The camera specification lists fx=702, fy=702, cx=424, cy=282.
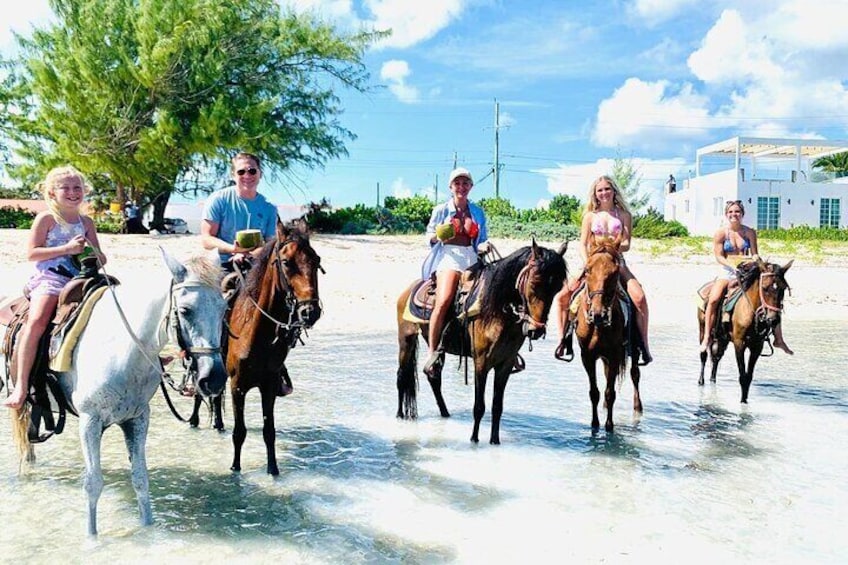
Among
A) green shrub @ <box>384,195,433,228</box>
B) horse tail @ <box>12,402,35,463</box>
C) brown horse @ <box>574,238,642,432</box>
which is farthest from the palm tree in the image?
horse tail @ <box>12,402,35,463</box>

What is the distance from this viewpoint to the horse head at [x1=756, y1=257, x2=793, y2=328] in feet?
28.3

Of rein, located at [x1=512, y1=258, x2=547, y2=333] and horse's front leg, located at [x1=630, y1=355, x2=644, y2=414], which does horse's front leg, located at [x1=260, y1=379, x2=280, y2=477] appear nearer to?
rein, located at [x1=512, y1=258, x2=547, y2=333]

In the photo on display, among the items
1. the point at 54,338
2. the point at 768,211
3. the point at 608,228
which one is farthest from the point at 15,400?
the point at 768,211

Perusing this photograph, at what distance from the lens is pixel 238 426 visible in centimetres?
613

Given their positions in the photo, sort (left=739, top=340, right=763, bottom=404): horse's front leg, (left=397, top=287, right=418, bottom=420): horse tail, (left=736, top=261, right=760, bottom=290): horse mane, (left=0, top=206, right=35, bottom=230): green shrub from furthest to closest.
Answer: (left=0, top=206, right=35, bottom=230): green shrub
(left=739, top=340, right=763, bottom=404): horse's front leg
(left=736, top=261, right=760, bottom=290): horse mane
(left=397, top=287, right=418, bottom=420): horse tail

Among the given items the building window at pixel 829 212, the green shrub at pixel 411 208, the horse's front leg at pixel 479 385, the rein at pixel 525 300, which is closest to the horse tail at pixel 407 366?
the horse's front leg at pixel 479 385

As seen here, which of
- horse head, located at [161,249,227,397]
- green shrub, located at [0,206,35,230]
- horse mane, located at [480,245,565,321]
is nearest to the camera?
horse head, located at [161,249,227,397]

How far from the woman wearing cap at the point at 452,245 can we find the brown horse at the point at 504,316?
18cm

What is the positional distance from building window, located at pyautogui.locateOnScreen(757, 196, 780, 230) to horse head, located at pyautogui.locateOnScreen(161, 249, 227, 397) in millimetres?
45068

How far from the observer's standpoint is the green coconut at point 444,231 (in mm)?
7077

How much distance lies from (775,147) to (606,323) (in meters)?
46.4

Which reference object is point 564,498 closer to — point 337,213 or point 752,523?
point 752,523

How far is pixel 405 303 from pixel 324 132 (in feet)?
91.3

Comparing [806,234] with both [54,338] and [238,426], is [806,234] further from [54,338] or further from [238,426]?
[54,338]
